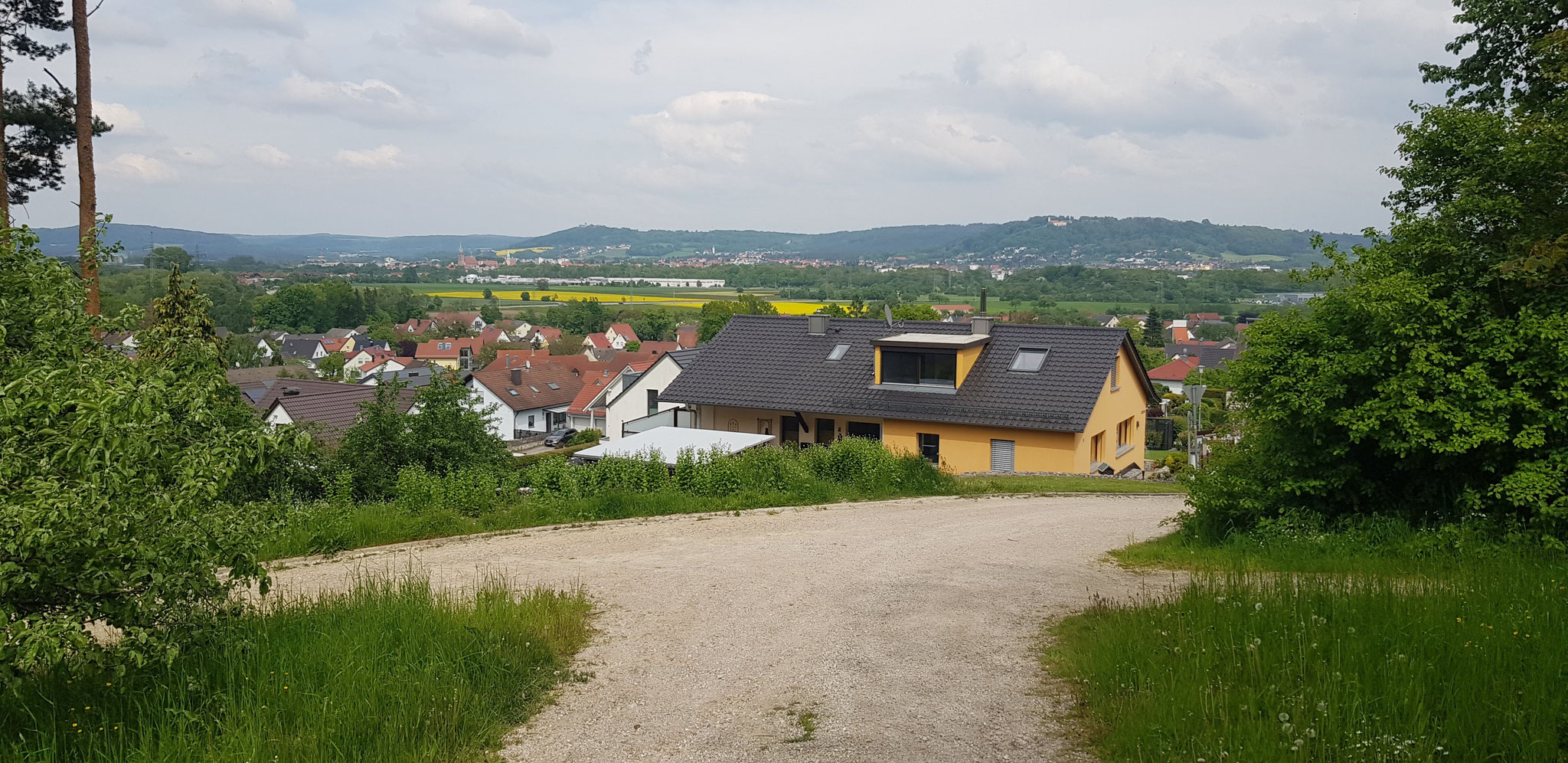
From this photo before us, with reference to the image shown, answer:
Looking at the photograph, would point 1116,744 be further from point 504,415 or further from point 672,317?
point 672,317

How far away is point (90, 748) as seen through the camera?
5535 millimetres

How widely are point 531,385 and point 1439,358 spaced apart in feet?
238

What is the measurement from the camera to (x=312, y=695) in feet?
20.4

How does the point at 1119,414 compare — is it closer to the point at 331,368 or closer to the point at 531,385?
the point at 531,385

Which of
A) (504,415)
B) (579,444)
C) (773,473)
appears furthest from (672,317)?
(773,473)

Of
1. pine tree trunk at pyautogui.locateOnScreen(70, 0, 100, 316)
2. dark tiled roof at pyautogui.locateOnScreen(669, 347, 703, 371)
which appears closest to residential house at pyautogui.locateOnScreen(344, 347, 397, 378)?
dark tiled roof at pyautogui.locateOnScreen(669, 347, 703, 371)

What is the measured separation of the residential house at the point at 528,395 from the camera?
2913 inches

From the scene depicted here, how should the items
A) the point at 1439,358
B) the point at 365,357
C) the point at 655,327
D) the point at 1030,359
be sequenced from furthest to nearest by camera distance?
the point at 655,327
the point at 365,357
the point at 1030,359
the point at 1439,358

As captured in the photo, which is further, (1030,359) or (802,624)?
(1030,359)

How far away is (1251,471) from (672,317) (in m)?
145

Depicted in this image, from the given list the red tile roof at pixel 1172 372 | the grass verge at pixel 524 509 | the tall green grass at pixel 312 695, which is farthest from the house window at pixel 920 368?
the red tile roof at pixel 1172 372

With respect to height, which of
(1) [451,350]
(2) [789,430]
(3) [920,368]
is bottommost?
(1) [451,350]

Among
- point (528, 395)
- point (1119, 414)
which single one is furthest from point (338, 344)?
point (1119, 414)

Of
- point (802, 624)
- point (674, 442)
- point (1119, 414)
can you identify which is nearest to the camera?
point (802, 624)
